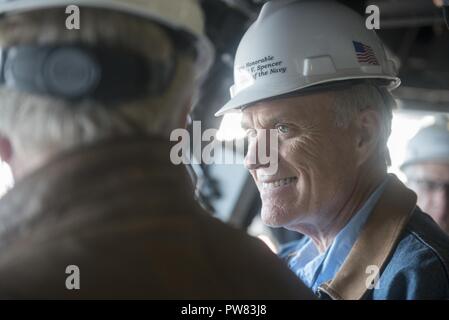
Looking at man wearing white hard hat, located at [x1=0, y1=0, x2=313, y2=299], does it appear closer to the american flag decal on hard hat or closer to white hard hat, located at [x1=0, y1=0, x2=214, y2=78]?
white hard hat, located at [x1=0, y1=0, x2=214, y2=78]

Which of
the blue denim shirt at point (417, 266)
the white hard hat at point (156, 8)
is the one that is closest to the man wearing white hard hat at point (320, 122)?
the blue denim shirt at point (417, 266)

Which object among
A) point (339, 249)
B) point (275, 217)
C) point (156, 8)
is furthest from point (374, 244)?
point (156, 8)

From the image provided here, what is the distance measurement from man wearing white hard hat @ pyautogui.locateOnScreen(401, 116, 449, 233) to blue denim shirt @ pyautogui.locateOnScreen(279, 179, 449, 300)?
5.58 ft

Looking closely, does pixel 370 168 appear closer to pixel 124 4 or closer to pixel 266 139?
pixel 266 139

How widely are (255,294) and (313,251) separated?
1276mm

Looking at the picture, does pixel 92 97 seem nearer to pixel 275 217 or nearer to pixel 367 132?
pixel 275 217

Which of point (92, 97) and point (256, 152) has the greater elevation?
point (256, 152)

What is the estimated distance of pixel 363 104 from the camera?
7.00 ft

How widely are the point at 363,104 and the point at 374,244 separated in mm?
480

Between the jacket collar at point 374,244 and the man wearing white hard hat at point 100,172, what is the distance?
0.80m

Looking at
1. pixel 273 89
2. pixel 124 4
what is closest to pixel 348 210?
pixel 273 89

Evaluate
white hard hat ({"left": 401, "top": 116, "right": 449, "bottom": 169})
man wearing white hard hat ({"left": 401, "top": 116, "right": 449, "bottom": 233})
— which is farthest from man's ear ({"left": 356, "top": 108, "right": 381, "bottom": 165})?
white hard hat ({"left": 401, "top": 116, "right": 449, "bottom": 169})

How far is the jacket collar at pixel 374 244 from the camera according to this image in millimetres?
1829

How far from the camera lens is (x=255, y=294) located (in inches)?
41.8
